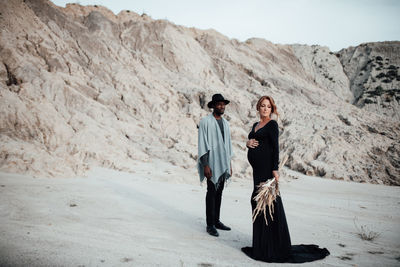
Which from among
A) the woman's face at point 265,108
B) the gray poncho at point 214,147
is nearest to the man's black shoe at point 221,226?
the gray poncho at point 214,147

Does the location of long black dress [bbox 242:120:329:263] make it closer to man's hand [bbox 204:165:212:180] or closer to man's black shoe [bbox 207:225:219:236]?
man's black shoe [bbox 207:225:219:236]

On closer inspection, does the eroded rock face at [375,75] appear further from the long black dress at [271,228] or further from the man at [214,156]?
the long black dress at [271,228]

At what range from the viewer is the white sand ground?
2.42m

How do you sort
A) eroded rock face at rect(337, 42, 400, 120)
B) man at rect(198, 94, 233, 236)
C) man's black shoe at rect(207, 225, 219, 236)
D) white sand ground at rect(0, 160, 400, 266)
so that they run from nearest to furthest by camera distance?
white sand ground at rect(0, 160, 400, 266) → man's black shoe at rect(207, 225, 219, 236) → man at rect(198, 94, 233, 236) → eroded rock face at rect(337, 42, 400, 120)

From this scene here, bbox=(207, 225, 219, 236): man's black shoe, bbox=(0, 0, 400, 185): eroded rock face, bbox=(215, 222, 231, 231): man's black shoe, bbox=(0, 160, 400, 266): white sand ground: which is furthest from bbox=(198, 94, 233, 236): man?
bbox=(0, 0, 400, 185): eroded rock face

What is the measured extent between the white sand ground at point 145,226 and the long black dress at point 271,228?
0.14 metres

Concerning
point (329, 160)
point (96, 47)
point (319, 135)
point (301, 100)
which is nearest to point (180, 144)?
point (329, 160)

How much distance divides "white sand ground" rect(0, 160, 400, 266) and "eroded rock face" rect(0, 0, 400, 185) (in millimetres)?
1819

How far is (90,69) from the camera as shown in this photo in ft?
49.4

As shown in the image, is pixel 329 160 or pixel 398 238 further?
pixel 329 160

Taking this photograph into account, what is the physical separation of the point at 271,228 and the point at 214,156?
1.31 metres

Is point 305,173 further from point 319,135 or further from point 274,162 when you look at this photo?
point 274,162

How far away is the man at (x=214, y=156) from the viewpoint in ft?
11.9

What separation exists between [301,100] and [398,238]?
1964 centimetres
